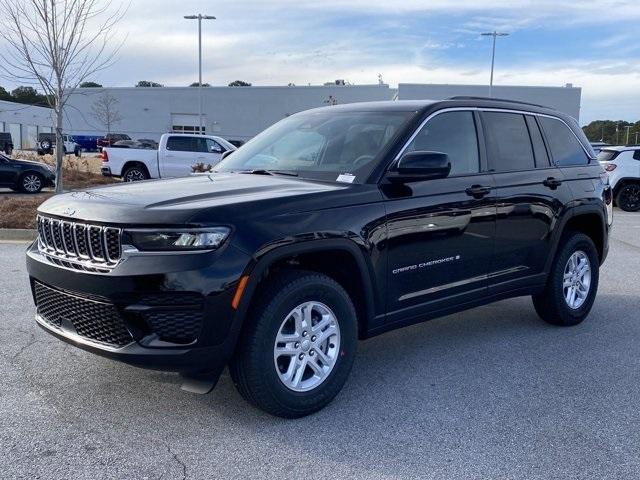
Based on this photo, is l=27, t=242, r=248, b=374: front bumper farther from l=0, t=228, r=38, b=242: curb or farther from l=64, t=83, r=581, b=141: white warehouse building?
l=64, t=83, r=581, b=141: white warehouse building

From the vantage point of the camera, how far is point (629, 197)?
59.4 ft

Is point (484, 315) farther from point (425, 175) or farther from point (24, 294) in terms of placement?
point (24, 294)

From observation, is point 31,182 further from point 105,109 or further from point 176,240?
point 105,109

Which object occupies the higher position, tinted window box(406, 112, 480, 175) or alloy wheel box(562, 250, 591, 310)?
tinted window box(406, 112, 480, 175)

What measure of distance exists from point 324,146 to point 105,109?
216 ft

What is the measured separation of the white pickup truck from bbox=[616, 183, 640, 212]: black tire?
11.6m

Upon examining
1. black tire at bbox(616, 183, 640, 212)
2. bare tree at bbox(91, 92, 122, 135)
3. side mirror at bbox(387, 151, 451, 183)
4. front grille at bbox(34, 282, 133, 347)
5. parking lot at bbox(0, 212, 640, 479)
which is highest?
bare tree at bbox(91, 92, 122, 135)

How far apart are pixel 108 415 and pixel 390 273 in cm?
190

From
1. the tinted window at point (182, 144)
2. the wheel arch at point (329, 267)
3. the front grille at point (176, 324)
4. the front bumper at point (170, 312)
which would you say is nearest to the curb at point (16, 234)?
the front bumper at point (170, 312)

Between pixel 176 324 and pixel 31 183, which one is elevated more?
pixel 176 324

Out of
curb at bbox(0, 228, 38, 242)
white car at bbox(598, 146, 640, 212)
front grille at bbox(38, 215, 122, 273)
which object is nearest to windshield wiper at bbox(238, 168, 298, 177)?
front grille at bbox(38, 215, 122, 273)

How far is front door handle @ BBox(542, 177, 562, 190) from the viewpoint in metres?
5.34

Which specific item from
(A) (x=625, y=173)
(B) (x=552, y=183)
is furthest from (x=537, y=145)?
(A) (x=625, y=173)

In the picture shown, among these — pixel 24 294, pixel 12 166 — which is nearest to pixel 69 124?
pixel 12 166
